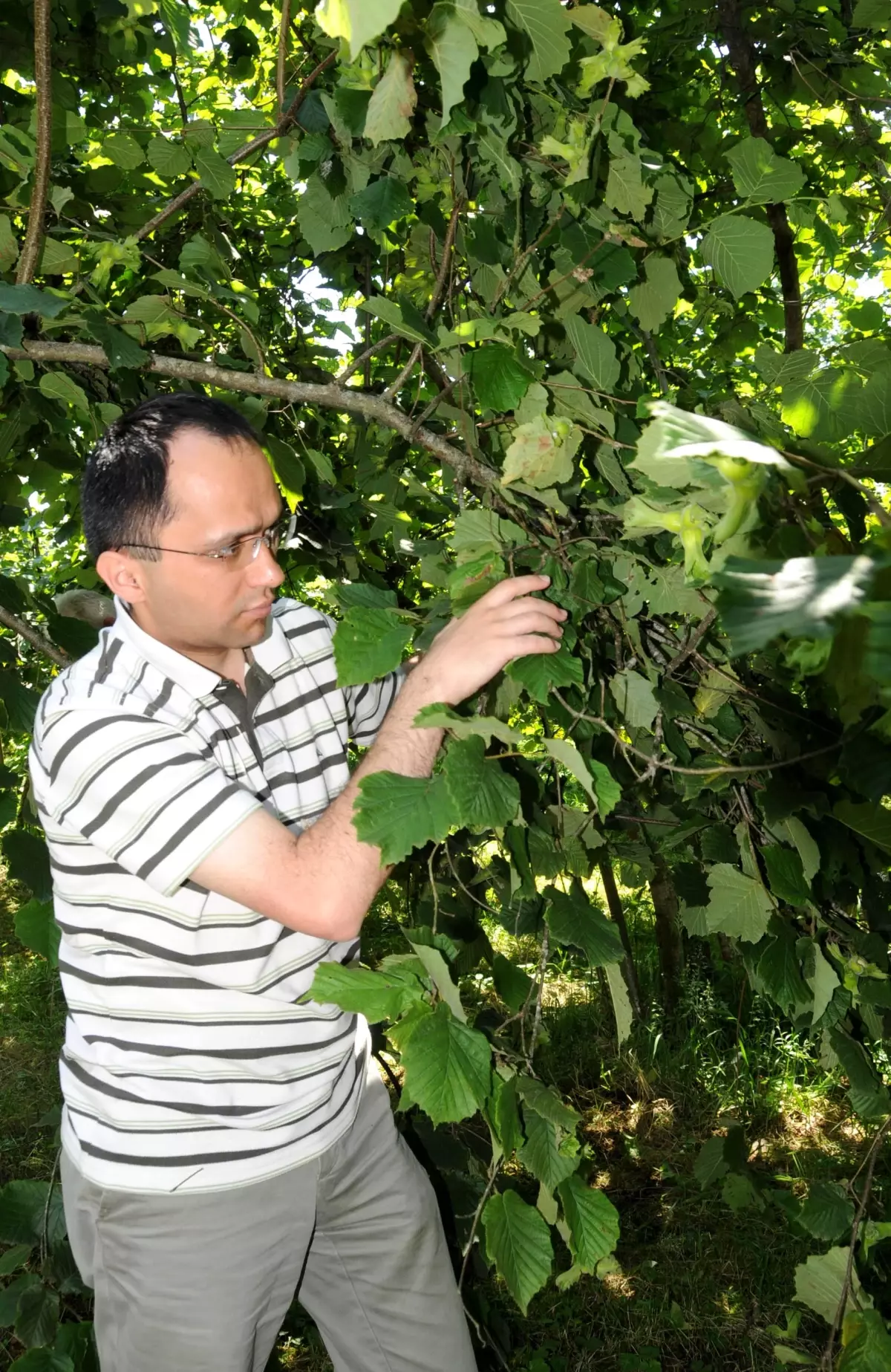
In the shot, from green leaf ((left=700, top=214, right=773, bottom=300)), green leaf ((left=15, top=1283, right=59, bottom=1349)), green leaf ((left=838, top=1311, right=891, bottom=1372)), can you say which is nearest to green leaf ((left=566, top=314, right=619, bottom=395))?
green leaf ((left=700, top=214, right=773, bottom=300))

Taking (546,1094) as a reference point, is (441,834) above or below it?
above

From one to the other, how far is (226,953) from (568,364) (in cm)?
106

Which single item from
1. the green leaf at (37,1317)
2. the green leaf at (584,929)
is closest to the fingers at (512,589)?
the green leaf at (584,929)

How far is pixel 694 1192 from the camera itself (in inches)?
129

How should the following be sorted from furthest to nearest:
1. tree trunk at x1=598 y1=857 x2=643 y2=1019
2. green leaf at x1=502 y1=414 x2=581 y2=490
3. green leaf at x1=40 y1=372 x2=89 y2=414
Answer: tree trunk at x1=598 y1=857 x2=643 y2=1019 → green leaf at x1=40 y1=372 x2=89 y2=414 → green leaf at x1=502 y1=414 x2=581 y2=490

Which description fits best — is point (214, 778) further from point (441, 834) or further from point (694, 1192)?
point (694, 1192)

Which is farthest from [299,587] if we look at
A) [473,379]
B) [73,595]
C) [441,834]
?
[441,834]

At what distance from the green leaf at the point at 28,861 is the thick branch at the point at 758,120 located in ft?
7.32

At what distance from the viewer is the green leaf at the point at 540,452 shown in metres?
1.20

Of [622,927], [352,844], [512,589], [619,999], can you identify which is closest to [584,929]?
[619,999]

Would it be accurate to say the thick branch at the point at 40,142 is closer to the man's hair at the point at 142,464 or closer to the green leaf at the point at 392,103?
the man's hair at the point at 142,464

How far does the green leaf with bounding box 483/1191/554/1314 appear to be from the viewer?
4.01 feet

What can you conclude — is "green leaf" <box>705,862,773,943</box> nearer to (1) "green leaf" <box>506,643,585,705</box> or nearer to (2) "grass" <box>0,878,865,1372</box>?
(1) "green leaf" <box>506,643,585,705</box>

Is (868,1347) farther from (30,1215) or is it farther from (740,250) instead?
(30,1215)
